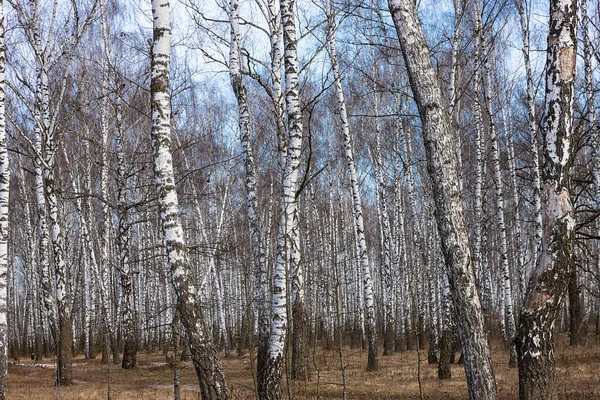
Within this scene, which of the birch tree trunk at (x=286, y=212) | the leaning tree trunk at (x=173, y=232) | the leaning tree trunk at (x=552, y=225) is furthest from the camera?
the birch tree trunk at (x=286, y=212)

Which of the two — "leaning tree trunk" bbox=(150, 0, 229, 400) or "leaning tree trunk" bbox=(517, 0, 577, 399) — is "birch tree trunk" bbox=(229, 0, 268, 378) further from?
"leaning tree trunk" bbox=(517, 0, 577, 399)

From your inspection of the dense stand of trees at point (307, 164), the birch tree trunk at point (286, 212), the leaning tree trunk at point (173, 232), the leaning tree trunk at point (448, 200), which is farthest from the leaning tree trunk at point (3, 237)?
the leaning tree trunk at point (448, 200)

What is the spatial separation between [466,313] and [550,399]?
106cm

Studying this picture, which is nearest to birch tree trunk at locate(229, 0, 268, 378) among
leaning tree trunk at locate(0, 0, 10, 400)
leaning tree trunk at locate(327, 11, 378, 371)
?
leaning tree trunk at locate(327, 11, 378, 371)

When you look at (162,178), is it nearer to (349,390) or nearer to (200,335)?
(200,335)

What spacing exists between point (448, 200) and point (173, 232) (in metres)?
3.06

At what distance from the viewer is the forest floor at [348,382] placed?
380 inches

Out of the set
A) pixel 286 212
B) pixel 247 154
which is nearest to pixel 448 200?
pixel 286 212

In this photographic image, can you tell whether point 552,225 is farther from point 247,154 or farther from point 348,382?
point 348,382

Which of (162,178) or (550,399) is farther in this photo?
(162,178)

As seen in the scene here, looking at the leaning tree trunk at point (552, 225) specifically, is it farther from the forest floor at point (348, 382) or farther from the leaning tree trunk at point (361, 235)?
the leaning tree trunk at point (361, 235)

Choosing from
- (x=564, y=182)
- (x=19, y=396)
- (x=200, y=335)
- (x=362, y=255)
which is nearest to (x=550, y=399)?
(x=564, y=182)

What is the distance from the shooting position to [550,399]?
4.98 meters

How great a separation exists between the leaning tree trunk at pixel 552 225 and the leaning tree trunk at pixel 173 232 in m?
3.20
